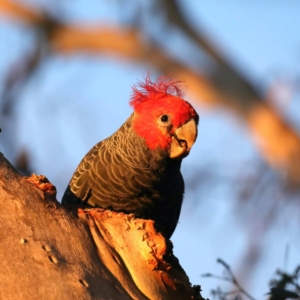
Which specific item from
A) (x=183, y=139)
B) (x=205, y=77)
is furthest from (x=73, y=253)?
(x=205, y=77)

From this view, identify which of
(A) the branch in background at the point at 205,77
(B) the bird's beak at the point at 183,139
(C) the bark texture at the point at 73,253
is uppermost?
(A) the branch in background at the point at 205,77

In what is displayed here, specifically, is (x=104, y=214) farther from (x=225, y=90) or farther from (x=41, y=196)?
(x=225, y=90)

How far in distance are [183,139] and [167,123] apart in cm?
15

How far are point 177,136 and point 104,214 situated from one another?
0.98 m

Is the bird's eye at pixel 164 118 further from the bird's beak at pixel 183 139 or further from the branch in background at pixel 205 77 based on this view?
the branch in background at pixel 205 77

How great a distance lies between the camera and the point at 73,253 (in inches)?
106

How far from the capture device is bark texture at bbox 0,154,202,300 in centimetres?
247

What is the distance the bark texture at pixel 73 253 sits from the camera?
2.47 meters

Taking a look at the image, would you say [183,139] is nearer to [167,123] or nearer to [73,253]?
[167,123]

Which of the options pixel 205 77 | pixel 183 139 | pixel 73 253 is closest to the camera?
pixel 73 253

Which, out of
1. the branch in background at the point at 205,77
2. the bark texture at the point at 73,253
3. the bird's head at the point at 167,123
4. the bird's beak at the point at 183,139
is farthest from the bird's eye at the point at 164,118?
A: the branch in background at the point at 205,77

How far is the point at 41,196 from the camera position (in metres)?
2.82

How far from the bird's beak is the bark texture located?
0.92 meters

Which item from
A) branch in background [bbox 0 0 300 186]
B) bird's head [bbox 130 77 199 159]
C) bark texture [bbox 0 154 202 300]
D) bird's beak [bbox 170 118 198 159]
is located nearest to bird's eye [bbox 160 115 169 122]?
bird's head [bbox 130 77 199 159]
